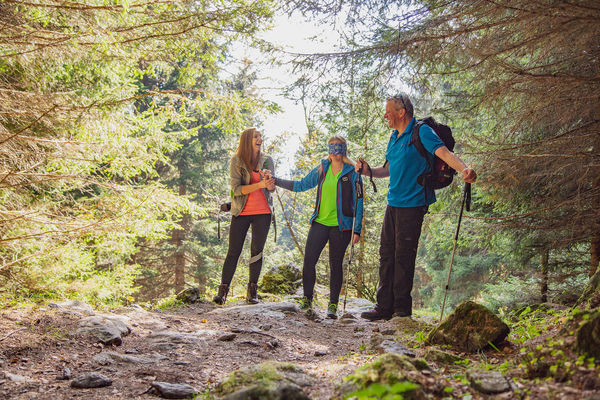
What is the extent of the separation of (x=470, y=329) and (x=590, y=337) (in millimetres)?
1217

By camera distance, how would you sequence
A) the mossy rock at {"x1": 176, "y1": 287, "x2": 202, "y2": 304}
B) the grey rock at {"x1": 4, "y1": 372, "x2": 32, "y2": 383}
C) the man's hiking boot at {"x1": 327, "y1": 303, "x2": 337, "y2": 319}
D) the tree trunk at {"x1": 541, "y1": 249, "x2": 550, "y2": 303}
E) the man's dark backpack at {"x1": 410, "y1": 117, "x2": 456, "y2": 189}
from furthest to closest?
the tree trunk at {"x1": 541, "y1": 249, "x2": 550, "y2": 303}
the mossy rock at {"x1": 176, "y1": 287, "x2": 202, "y2": 304}
the man's hiking boot at {"x1": 327, "y1": 303, "x2": 337, "y2": 319}
the man's dark backpack at {"x1": 410, "y1": 117, "x2": 456, "y2": 189}
the grey rock at {"x1": 4, "y1": 372, "x2": 32, "y2": 383}

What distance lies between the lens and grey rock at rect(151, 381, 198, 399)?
8.55 ft

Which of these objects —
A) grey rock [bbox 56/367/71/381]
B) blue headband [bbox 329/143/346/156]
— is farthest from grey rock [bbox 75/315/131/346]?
blue headband [bbox 329/143/346/156]

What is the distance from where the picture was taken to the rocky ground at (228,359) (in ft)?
6.96

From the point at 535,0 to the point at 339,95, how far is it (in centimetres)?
328

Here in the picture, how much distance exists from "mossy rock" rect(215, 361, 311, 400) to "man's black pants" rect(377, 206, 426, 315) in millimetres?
2301

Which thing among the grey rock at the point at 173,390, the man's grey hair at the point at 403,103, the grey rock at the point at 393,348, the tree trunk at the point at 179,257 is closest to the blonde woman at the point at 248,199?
the man's grey hair at the point at 403,103

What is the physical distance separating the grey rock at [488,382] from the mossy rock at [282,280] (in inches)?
295

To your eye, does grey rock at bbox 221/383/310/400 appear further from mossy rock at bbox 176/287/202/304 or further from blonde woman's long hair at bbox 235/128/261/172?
mossy rock at bbox 176/287/202/304

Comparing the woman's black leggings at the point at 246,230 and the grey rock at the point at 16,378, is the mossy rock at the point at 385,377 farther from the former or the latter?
the woman's black leggings at the point at 246,230

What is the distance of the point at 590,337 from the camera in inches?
80.6

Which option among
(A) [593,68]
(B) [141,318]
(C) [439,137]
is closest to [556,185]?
(A) [593,68]

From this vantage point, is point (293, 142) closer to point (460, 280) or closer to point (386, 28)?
point (386, 28)

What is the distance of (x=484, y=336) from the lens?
Answer: 307cm
